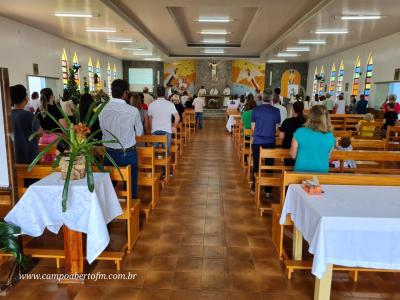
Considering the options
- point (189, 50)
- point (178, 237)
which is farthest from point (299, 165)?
point (189, 50)

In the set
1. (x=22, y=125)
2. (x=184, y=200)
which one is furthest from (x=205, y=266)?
(x=22, y=125)

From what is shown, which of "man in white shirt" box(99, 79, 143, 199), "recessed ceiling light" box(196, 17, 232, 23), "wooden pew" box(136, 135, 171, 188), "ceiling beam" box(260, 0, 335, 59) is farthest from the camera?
"recessed ceiling light" box(196, 17, 232, 23)

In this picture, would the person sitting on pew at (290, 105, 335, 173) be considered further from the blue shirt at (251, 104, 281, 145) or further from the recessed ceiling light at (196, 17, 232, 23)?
the recessed ceiling light at (196, 17, 232, 23)

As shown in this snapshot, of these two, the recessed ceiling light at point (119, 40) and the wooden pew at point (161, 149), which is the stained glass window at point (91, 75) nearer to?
the recessed ceiling light at point (119, 40)

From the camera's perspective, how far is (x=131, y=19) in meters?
8.81

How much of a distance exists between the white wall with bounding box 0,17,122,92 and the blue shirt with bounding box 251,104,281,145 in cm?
687

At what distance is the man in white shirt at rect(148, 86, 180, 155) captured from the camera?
5020 millimetres

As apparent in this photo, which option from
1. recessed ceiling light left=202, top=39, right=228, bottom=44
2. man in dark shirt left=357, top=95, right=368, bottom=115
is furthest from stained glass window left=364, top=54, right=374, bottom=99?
recessed ceiling light left=202, top=39, right=228, bottom=44

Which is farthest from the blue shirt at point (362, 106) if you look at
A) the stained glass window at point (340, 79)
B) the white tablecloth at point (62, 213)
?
the white tablecloth at point (62, 213)

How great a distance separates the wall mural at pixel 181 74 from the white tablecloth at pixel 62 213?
1913cm

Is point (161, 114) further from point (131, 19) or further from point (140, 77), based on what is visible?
point (140, 77)

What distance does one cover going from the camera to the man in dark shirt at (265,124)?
4.68 m

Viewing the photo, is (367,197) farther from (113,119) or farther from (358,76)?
(358,76)

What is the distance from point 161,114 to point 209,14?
485 centimetres
